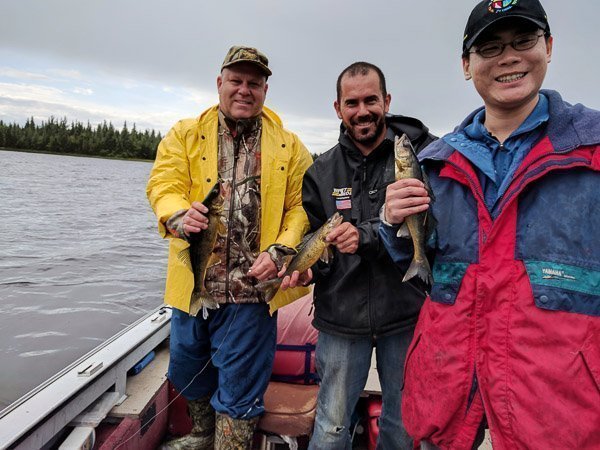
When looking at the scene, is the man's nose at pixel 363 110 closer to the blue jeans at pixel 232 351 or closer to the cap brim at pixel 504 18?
the cap brim at pixel 504 18

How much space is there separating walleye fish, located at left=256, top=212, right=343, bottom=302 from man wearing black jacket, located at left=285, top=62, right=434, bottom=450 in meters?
0.13

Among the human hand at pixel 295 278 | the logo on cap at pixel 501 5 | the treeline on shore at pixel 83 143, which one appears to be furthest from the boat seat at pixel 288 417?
the treeline on shore at pixel 83 143

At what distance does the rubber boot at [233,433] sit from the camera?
11.8ft

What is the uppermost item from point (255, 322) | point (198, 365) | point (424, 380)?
point (424, 380)

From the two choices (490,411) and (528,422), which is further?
(490,411)

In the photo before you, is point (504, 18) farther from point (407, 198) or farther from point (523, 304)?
point (523, 304)

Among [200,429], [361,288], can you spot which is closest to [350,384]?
[361,288]

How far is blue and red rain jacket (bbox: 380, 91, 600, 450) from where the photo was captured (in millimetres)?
1806

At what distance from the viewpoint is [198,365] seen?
3775 millimetres

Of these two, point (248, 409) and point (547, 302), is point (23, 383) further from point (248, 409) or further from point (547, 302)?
point (547, 302)

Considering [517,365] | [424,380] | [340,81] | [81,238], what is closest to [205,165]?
[340,81]

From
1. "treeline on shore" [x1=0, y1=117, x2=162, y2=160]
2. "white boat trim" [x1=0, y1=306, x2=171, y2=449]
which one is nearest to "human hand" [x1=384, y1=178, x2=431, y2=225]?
"white boat trim" [x1=0, y1=306, x2=171, y2=449]

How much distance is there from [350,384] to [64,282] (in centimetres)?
1038

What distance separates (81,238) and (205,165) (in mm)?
15456
